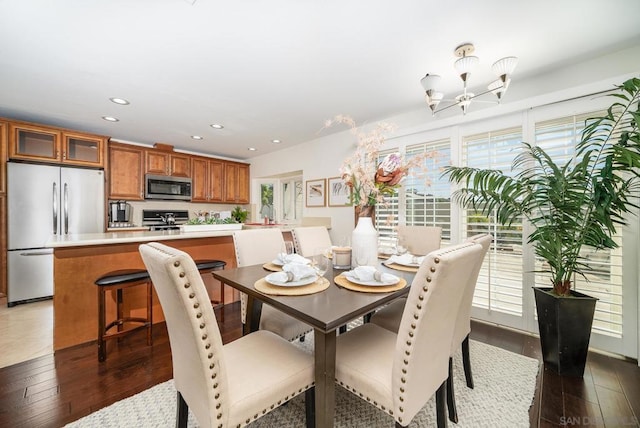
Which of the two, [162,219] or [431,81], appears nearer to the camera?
[431,81]

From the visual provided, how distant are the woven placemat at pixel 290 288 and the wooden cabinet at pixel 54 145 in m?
3.84

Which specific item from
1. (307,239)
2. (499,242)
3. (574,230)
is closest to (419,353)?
(307,239)

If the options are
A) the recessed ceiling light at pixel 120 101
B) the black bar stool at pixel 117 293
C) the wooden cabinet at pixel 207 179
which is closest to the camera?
the black bar stool at pixel 117 293

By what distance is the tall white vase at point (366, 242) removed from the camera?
61.3 inches

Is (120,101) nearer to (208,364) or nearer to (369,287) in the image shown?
(208,364)

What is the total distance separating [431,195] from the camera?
2.87 metres

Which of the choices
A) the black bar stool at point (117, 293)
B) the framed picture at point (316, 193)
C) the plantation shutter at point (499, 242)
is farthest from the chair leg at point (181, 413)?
the framed picture at point (316, 193)

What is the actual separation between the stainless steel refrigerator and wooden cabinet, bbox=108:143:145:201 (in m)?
0.46

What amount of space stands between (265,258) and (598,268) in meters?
2.61

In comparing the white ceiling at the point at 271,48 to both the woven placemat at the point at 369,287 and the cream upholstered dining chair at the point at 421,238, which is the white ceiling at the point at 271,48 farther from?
the woven placemat at the point at 369,287

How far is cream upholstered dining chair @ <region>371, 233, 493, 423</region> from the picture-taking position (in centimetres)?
138

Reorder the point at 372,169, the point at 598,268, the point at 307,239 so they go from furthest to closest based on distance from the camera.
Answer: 1. the point at 307,239
2. the point at 598,268
3. the point at 372,169

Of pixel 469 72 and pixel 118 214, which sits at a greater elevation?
pixel 469 72

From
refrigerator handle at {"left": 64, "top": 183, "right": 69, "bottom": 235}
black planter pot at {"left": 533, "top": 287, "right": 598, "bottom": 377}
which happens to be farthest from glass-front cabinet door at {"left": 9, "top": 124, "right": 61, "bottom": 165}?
black planter pot at {"left": 533, "top": 287, "right": 598, "bottom": 377}
